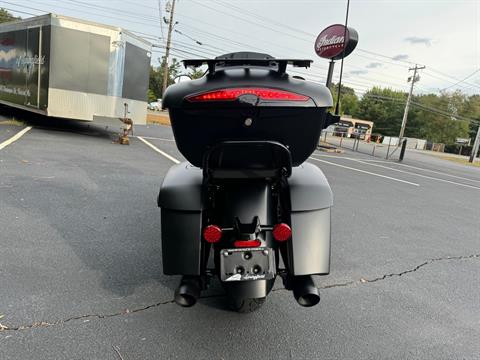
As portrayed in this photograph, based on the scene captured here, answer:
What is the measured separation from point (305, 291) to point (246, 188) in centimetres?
70

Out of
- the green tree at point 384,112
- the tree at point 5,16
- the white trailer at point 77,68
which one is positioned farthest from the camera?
the green tree at point 384,112

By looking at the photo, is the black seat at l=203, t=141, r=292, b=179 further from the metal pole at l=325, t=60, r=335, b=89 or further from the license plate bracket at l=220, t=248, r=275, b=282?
the metal pole at l=325, t=60, r=335, b=89

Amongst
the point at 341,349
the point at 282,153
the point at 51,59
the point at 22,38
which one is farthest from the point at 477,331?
the point at 22,38

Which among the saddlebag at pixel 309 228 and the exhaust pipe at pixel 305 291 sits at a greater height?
the saddlebag at pixel 309 228

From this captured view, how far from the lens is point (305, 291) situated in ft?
6.56

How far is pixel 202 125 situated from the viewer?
1946 millimetres

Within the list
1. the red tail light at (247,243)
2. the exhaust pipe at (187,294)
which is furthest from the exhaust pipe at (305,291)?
the exhaust pipe at (187,294)

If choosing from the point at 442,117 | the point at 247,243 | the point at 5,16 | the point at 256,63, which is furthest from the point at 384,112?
the point at 247,243

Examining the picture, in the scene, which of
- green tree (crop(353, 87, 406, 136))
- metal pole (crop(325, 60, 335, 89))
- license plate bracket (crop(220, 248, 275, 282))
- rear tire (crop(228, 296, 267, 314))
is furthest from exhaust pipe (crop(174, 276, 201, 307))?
green tree (crop(353, 87, 406, 136))

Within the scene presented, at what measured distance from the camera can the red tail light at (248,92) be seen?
1808 millimetres

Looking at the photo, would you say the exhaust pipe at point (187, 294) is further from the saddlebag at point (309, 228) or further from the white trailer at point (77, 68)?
the white trailer at point (77, 68)

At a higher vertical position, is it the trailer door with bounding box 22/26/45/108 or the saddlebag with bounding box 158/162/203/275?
the trailer door with bounding box 22/26/45/108

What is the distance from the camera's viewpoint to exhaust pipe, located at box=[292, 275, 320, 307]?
1992mm

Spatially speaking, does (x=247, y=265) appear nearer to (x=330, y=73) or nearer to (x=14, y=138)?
(x=330, y=73)
